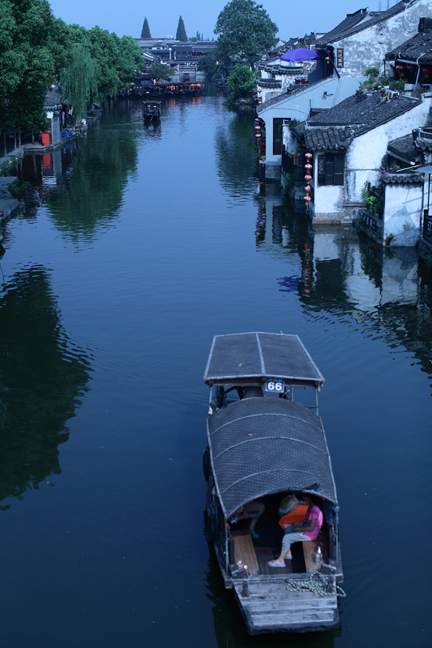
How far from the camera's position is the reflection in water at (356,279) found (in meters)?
20.1

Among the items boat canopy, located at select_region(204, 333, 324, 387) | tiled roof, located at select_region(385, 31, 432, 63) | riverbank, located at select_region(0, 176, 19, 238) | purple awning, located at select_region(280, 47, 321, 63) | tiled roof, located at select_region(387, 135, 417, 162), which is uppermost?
purple awning, located at select_region(280, 47, 321, 63)

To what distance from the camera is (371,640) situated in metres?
9.65

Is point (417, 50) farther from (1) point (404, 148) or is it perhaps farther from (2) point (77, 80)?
(2) point (77, 80)

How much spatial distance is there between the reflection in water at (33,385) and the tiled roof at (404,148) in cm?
1553

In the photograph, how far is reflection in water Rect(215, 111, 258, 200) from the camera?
41.9 metres

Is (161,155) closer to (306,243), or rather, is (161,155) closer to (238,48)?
(306,243)

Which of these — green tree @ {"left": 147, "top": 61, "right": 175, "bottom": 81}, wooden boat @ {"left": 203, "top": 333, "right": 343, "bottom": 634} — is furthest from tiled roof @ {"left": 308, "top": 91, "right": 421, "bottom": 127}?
green tree @ {"left": 147, "top": 61, "right": 175, "bottom": 81}

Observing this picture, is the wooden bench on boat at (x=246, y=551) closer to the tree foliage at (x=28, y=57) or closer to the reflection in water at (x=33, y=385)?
the reflection in water at (x=33, y=385)

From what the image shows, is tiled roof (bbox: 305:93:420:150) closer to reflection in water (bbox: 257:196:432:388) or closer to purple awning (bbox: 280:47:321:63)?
reflection in water (bbox: 257:196:432:388)

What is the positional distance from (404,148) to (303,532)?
883 inches

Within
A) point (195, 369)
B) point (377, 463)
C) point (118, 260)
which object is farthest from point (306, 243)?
point (377, 463)

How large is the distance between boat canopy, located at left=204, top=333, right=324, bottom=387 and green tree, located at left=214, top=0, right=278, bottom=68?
4509 inches

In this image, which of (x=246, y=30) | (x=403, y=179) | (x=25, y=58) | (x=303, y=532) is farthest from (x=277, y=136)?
(x=246, y=30)

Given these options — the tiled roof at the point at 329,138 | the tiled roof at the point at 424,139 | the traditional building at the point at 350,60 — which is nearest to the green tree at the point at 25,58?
the traditional building at the point at 350,60
